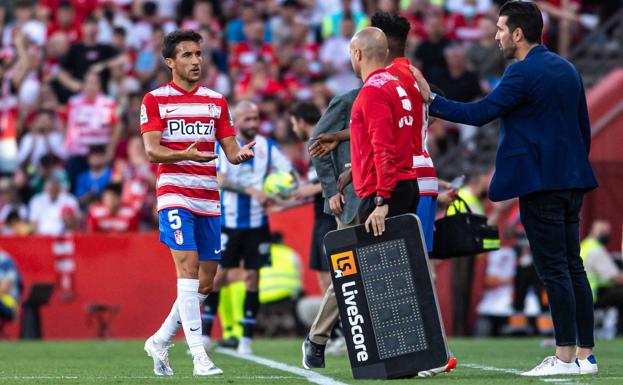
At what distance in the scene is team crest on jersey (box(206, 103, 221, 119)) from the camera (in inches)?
360

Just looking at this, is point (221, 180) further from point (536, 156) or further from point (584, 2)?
point (584, 2)

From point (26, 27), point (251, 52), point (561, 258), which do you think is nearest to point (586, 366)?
point (561, 258)

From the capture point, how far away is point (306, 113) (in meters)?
12.4

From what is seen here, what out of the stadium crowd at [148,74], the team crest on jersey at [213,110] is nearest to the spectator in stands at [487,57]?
the stadium crowd at [148,74]

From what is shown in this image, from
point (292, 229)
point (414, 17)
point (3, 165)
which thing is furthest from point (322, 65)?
point (3, 165)

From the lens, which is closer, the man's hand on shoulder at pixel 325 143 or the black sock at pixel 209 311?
the man's hand on shoulder at pixel 325 143

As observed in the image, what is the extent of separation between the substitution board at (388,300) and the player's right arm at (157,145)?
39.3 inches

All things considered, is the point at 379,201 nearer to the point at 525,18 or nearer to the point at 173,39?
the point at 525,18

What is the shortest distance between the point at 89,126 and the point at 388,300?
41.8 feet

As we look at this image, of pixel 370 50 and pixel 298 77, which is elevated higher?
pixel 298 77

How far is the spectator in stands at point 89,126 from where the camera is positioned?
66.2ft

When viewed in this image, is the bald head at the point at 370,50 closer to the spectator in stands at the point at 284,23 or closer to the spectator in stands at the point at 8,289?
the spectator in stands at the point at 8,289

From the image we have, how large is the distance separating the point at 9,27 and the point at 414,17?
6.62 m

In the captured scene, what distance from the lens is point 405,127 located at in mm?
8453
